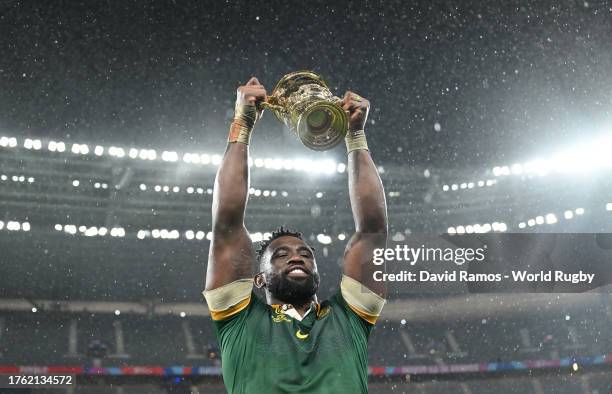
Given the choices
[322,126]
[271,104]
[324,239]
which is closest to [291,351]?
[322,126]

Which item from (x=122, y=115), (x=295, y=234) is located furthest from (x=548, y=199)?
(x=295, y=234)

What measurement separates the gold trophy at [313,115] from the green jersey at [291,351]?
80 cm

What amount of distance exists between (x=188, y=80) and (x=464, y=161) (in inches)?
387

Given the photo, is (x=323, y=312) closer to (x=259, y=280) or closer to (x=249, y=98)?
(x=259, y=280)

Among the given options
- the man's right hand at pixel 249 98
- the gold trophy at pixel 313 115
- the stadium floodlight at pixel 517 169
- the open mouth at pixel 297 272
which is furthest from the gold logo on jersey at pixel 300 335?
the stadium floodlight at pixel 517 169

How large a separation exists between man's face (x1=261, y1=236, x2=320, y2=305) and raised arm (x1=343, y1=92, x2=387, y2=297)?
0.20 metres

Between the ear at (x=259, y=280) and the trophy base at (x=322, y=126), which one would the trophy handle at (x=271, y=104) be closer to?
the trophy base at (x=322, y=126)

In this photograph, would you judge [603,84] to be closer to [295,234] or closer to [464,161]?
[464,161]

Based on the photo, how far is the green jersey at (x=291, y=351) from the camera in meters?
2.64

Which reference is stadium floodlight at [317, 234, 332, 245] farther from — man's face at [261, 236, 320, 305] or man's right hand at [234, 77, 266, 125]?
man's right hand at [234, 77, 266, 125]

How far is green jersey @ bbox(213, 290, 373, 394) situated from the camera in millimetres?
2637

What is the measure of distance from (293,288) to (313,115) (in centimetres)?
81

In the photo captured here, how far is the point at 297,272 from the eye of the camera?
9.70 ft

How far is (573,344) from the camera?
2066 centimetres
